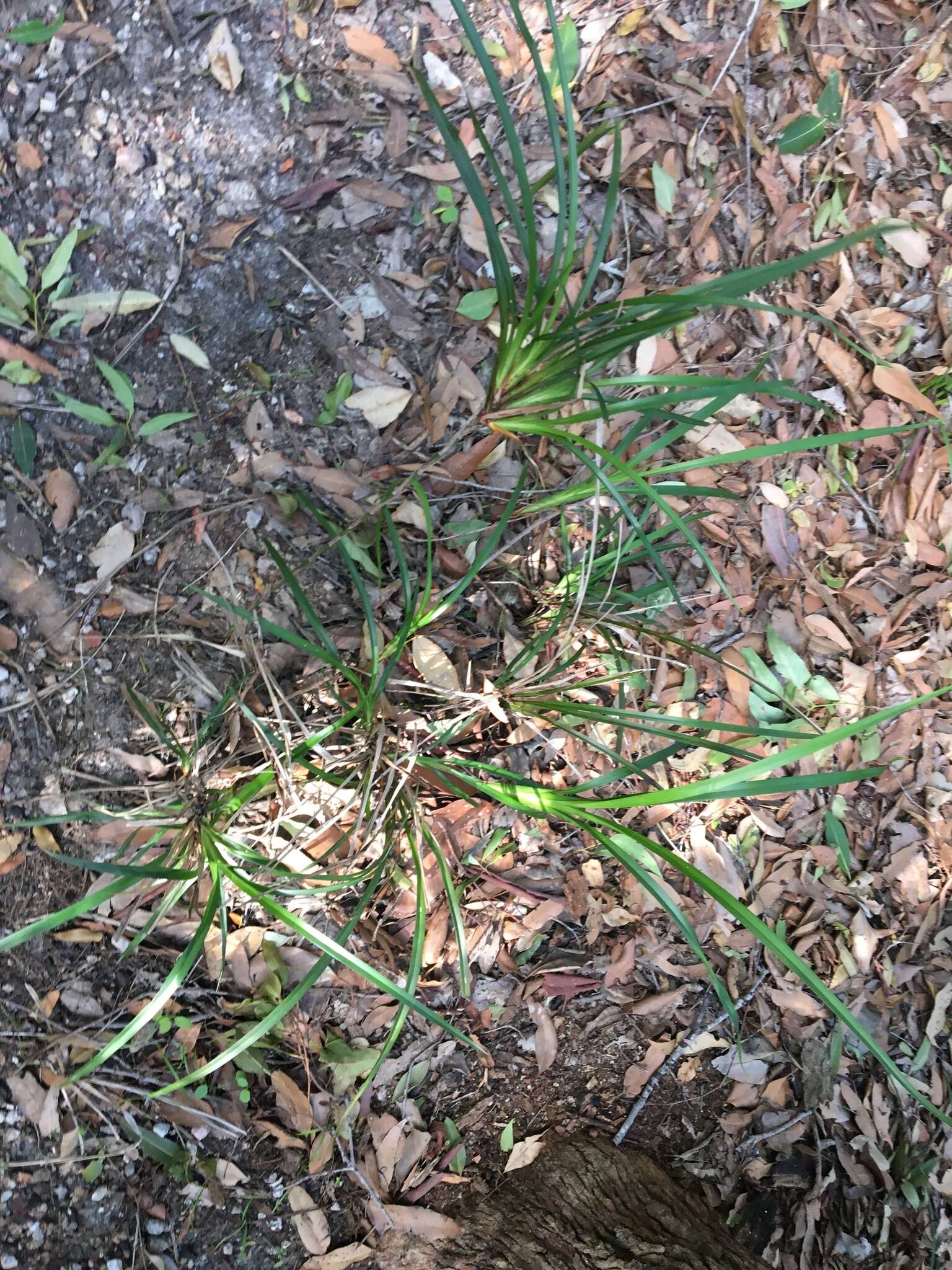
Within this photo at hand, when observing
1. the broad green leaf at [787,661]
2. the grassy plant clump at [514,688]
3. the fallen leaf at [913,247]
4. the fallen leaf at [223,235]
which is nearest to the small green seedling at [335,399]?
the grassy plant clump at [514,688]

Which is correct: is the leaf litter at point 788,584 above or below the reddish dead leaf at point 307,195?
below

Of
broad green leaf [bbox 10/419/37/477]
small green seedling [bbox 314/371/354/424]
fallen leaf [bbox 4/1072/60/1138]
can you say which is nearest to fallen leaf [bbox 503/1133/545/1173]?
fallen leaf [bbox 4/1072/60/1138]

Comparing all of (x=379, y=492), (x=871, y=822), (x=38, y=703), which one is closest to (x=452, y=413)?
(x=379, y=492)

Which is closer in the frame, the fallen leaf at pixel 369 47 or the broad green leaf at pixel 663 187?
the fallen leaf at pixel 369 47

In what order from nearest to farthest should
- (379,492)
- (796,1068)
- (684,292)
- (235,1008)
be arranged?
(684,292) → (235,1008) → (379,492) → (796,1068)

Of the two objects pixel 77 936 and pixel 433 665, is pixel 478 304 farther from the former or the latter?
pixel 77 936

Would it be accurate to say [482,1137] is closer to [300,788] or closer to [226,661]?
[300,788]

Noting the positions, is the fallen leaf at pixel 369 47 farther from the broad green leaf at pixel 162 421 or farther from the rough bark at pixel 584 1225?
the rough bark at pixel 584 1225
